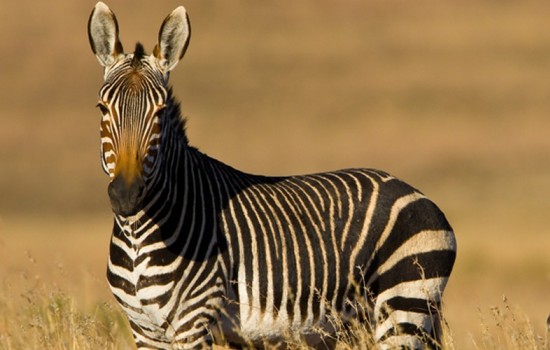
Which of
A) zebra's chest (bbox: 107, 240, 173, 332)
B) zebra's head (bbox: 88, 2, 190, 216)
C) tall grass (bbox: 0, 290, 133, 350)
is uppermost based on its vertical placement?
zebra's head (bbox: 88, 2, 190, 216)

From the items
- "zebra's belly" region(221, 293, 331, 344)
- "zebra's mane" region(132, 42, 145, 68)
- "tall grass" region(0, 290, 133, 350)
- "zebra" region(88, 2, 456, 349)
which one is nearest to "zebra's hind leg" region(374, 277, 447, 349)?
"zebra" region(88, 2, 456, 349)

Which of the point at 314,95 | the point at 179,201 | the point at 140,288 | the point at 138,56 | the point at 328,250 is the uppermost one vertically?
the point at 314,95

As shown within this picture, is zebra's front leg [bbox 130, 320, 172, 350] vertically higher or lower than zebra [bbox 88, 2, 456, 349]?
lower

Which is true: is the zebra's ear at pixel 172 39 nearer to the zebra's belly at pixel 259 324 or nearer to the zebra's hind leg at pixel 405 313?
the zebra's belly at pixel 259 324

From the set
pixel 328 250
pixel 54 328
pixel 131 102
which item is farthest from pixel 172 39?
pixel 54 328

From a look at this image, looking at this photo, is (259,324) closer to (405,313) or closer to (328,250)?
(328,250)

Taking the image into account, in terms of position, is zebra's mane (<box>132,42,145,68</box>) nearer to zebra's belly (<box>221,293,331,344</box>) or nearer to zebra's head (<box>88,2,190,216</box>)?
zebra's head (<box>88,2,190,216</box>)

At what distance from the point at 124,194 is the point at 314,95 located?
177 ft

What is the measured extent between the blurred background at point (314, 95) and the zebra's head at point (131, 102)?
97.6ft

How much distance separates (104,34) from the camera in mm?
7562

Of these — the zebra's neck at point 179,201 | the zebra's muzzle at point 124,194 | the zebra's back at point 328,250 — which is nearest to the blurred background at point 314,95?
the zebra's back at point 328,250

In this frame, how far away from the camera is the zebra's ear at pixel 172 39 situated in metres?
7.51

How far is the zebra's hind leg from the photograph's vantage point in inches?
315

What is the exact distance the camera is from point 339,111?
58.4 meters
